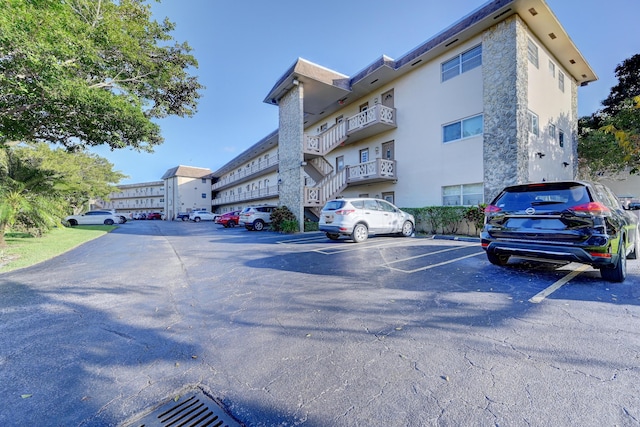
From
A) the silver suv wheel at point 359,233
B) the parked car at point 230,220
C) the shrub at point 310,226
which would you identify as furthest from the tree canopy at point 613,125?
the parked car at point 230,220

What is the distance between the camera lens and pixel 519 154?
1090 cm

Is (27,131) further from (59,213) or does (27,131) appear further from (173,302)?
(173,302)

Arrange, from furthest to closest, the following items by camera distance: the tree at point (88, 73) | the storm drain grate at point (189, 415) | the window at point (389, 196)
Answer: the window at point (389, 196) < the tree at point (88, 73) < the storm drain grate at point (189, 415)

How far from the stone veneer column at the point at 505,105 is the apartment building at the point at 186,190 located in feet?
166

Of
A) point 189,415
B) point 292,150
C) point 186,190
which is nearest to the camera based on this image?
point 189,415

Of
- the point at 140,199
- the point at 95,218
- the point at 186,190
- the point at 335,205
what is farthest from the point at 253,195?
the point at 140,199

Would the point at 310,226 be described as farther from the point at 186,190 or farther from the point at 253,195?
the point at 186,190

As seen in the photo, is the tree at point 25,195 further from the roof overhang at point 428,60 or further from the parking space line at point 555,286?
the parking space line at point 555,286

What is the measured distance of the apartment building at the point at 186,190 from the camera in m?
50.8

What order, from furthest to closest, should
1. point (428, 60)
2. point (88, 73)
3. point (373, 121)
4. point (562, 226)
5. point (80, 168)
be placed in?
point (80, 168)
point (373, 121)
point (428, 60)
point (88, 73)
point (562, 226)

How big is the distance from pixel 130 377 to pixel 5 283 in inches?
214

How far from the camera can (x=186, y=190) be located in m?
51.4

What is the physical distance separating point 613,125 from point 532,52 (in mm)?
6364

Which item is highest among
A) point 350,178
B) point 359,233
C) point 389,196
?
point 350,178
